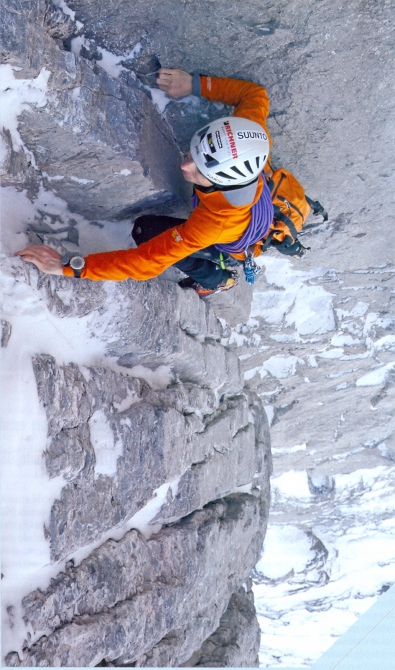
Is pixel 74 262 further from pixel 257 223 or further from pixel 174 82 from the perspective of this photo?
pixel 174 82

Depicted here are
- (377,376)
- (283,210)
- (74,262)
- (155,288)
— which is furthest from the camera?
(377,376)

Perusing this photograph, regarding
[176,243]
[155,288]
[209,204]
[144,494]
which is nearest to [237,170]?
[209,204]

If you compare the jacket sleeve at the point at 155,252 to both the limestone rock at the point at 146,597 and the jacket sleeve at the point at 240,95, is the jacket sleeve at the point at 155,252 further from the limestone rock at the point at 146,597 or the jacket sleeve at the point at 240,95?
the limestone rock at the point at 146,597

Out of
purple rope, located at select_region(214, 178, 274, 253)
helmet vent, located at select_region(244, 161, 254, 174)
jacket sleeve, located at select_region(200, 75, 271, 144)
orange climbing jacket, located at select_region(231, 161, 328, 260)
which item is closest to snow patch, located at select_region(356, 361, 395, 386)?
orange climbing jacket, located at select_region(231, 161, 328, 260)

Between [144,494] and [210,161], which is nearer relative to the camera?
[210,161]

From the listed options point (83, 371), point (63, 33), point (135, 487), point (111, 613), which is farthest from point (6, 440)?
point (63, 33)

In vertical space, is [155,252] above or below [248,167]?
below

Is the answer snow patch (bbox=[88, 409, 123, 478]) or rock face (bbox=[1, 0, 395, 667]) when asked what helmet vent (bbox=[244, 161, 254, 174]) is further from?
snow patch (bbox=[88, 409, 123, 478])

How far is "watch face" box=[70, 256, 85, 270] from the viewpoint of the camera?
297cm

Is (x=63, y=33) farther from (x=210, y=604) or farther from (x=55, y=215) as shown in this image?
(x=210, y=604)

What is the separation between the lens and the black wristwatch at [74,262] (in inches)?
117

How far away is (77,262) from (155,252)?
0.41 meters

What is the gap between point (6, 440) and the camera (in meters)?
2.87

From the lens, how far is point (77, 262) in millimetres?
2988
